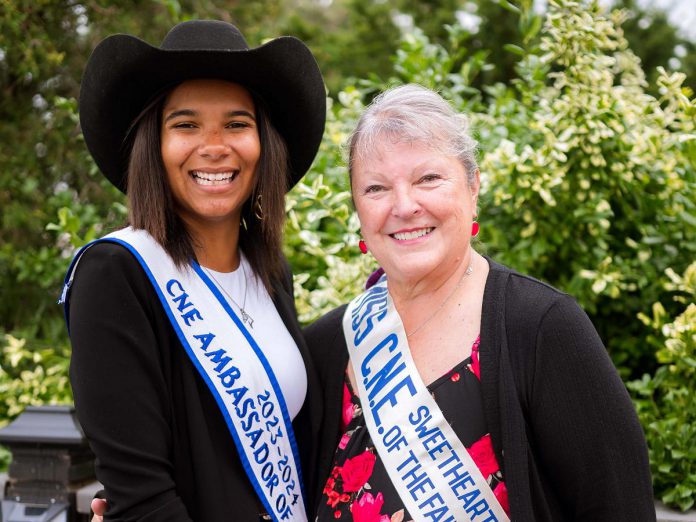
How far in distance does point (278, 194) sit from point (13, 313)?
3716mm

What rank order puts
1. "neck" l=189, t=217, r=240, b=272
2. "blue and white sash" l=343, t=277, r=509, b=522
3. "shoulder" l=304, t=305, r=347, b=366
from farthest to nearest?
"shoulder" l=304, t=305, r=347, b=366, "neck" l=189, t=217, r=240, b=272, "blue and white sash" l=343, t=277, r=509, b=522

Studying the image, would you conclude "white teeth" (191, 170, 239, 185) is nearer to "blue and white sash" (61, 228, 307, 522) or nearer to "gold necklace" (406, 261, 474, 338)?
"blue and white sash" (61, 228, 307, 522)

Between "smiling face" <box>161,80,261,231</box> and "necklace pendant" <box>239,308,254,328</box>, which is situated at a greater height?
"smiling face" <box>161,80,261,231</box>

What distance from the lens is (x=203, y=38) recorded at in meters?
1.95

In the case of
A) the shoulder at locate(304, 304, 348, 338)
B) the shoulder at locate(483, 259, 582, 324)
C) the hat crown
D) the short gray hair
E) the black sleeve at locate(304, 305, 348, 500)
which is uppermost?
the hat crown

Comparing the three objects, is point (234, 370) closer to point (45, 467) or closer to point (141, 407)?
point (141, 407)

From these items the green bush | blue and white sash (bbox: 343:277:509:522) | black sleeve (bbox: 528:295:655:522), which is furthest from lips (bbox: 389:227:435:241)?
the green bush

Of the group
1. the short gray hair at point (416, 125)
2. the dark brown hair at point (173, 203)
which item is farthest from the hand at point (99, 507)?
the short gray hair at point (416, 125)

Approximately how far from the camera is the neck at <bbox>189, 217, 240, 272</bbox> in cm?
206

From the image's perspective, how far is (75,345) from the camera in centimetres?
169

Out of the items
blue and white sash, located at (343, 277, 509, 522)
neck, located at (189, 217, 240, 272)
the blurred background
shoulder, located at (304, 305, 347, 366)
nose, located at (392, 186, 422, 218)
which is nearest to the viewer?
blue and white sash, located at (343, 277, 509, 522)

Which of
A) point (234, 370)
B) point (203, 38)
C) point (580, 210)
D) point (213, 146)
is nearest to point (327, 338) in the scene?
point (234, 370)

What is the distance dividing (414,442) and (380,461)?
106 millimetres

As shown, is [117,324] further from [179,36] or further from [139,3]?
[139,3]
